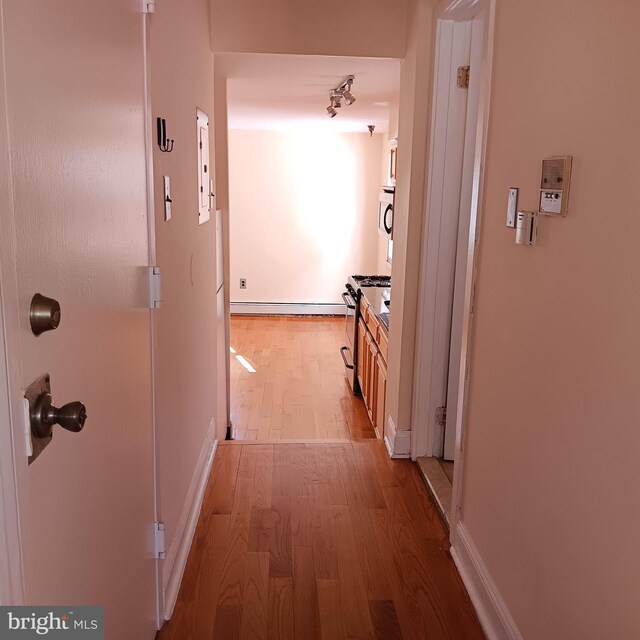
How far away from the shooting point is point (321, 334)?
7789 mm

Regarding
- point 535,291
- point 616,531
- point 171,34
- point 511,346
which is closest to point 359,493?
point 511,346

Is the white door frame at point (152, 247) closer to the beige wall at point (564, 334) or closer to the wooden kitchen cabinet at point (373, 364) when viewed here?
the beige wall at point (564, 334)

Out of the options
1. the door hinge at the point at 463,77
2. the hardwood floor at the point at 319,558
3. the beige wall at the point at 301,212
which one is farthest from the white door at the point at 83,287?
the beige wall at the point at 301,212

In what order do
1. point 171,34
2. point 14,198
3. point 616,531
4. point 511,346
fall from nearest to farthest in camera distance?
point 14,198
point 616,531
point 511,346
point 171,34

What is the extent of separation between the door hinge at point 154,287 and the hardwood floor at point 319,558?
986 millimetres

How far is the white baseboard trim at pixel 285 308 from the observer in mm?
8680

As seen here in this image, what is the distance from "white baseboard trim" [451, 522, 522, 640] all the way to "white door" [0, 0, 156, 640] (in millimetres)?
994

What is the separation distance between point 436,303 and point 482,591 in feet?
4.34

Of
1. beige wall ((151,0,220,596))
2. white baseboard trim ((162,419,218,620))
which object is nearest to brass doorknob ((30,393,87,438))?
beige wall ((151,0,220,596))

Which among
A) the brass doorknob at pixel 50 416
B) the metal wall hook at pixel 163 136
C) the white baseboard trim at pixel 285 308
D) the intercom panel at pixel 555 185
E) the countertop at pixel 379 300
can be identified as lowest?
the white baseboard trim at pixel 285 308

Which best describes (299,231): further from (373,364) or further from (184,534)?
(184,534)

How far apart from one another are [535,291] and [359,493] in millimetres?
1489

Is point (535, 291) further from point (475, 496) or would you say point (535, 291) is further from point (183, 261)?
point (183, 261)

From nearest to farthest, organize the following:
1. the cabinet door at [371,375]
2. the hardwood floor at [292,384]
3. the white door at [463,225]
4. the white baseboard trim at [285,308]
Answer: the white door at [463,225], the cabinet door at [371,375], the hardwood floor at [292,384], the white baseboard trim at [285,308]
